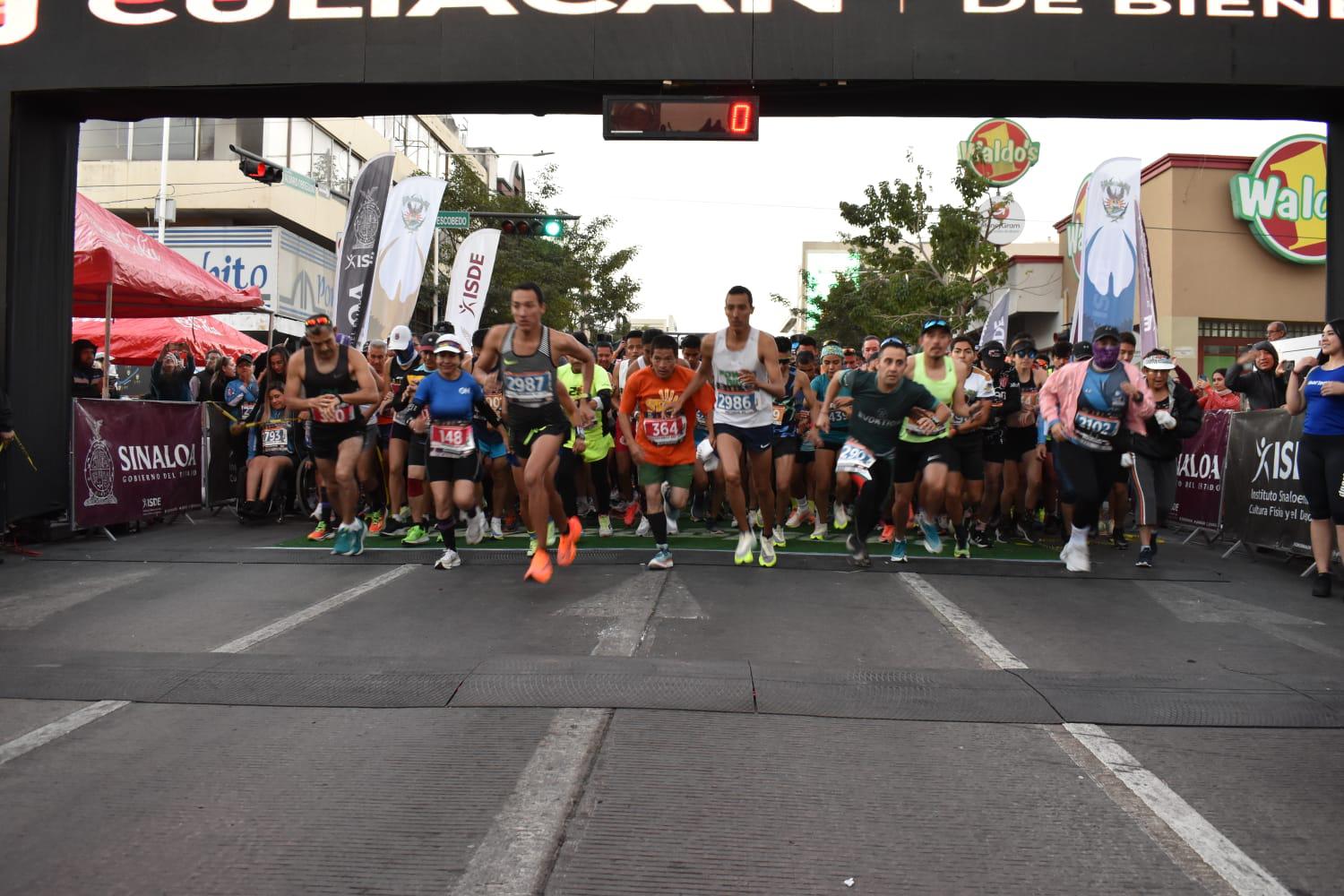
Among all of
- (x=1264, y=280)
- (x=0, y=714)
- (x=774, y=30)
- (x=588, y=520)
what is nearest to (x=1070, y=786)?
(x=0, y=714)

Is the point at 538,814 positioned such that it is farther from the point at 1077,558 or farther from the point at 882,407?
the point at 1077,558

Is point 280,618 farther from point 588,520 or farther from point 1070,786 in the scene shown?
point 588,520

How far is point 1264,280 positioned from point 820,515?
25204mm

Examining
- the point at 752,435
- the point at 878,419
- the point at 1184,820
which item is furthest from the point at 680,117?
the point at 1184,820

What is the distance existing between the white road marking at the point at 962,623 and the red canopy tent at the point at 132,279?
9.32 metres

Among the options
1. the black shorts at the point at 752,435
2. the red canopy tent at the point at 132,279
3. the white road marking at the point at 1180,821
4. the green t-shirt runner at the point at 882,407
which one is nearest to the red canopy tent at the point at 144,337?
the red canopy tent at the point at 132,279

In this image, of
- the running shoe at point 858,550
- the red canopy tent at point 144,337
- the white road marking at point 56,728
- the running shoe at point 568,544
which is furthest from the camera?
the red canopy tent at point 144,337

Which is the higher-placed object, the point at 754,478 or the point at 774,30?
the point at 774,30

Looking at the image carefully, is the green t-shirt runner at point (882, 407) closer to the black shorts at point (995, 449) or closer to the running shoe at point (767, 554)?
the running shoe at point (767, 554)

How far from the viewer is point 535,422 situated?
8.24m

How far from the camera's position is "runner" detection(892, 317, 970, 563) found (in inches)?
359

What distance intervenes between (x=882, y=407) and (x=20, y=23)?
8.48 meters

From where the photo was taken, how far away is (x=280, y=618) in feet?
22.3

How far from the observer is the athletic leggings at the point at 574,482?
10.5 meters
